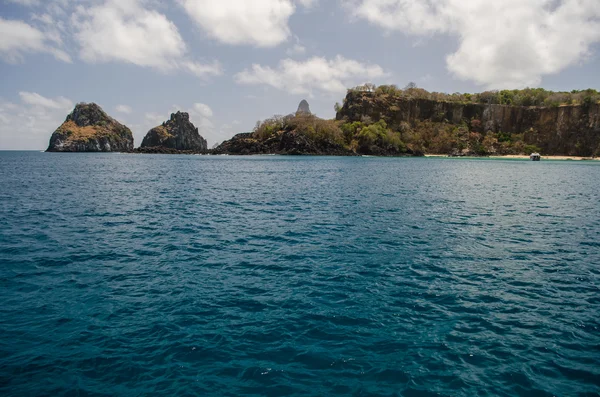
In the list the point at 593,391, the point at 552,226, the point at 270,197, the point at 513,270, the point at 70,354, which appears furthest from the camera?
the point at 270,197

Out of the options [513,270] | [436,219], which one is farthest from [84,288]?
[436,219]

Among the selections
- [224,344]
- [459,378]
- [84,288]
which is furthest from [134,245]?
[459,378]

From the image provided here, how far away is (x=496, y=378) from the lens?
9.16 metres

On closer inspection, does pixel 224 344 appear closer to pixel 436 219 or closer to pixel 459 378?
pixel 459 378

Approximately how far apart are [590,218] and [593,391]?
2789 cm

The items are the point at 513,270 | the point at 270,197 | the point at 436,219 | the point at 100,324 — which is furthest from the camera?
the point at 270,197

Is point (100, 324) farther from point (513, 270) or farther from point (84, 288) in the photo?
point (513, 270)

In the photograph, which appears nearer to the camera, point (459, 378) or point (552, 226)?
point (459, 378)

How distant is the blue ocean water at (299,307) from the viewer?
9258mm

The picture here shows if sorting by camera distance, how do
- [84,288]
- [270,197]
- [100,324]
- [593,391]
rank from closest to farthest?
Result: [593,391] → [100,324] → [84,288] → [270,197]

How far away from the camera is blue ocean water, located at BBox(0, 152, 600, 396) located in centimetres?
926

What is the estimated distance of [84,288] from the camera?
1482cm

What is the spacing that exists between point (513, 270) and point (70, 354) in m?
18.8

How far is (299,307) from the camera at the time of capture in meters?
13.3
